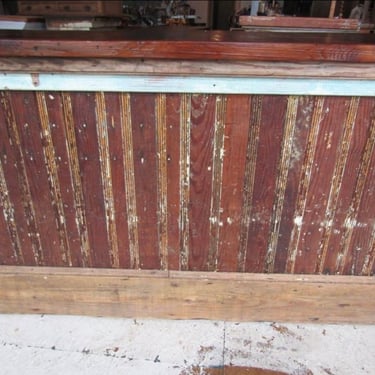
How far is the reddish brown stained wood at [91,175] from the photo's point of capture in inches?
41.3

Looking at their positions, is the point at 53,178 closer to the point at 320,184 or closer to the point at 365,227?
the point at 320,184

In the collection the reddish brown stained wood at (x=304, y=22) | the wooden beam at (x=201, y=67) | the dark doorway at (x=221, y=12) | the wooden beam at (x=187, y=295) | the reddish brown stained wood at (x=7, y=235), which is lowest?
the wooden beam at (x=187, y=295)

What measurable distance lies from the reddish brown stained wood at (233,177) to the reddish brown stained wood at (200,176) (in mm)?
50

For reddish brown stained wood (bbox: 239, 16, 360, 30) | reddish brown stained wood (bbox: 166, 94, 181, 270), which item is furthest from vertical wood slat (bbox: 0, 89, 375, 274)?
reddish brown stained wood (bbox: 239, 16, 360, 30)

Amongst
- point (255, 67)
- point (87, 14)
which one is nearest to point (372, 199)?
point (255, 67)

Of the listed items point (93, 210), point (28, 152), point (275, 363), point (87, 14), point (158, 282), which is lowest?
point (275, 363)

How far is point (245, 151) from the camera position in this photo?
3.59 ft

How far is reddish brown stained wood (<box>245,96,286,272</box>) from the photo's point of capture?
1.04 meters

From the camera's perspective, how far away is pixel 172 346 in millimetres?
1317

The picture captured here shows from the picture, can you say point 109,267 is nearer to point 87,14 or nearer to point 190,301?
point 190,301

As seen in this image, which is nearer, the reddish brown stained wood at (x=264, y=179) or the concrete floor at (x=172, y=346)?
the reddish brown stained wood at (x=264, y=179)

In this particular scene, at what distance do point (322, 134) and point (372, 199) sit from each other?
30cm

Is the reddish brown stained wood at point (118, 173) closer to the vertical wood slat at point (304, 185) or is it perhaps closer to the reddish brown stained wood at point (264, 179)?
the reddish brown stained wood at point (264, 179)

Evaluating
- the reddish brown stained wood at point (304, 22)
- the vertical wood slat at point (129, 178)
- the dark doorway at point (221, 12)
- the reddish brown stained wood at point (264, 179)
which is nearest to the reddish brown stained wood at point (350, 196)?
the reddish brown stained wood at point (264, 179)
